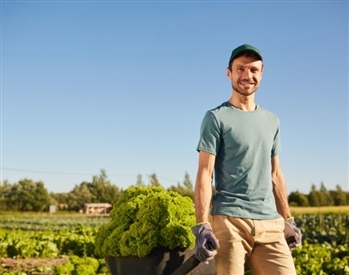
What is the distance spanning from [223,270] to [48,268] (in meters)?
4.79

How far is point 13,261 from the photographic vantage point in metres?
8.22

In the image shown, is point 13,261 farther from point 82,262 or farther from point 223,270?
point 223,270

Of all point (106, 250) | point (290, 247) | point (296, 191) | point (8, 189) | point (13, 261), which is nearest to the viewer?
point (290, 247)

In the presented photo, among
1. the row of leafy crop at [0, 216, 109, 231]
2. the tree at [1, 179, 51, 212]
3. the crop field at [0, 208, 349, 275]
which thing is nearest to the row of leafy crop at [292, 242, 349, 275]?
the crop field at [0, 208, 349, 275]

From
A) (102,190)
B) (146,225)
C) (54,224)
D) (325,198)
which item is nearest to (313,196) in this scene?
(325,198)

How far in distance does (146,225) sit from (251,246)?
34.6 inches

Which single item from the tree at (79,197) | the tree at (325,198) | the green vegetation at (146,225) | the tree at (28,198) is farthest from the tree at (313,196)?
the green vegetation at (146,225)

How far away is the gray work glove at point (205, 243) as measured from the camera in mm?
2627

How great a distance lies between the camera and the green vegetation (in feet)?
11.0

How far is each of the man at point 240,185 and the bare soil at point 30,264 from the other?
4693 millimetres

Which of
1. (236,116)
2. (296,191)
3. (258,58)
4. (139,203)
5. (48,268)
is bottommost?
(48,268)

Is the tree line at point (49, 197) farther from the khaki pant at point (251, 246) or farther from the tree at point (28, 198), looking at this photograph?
the khaki pant at point (251, 246)

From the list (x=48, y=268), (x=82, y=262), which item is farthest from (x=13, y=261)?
(x=82, y=262)

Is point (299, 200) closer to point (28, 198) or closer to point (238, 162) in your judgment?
point (28, 198)
